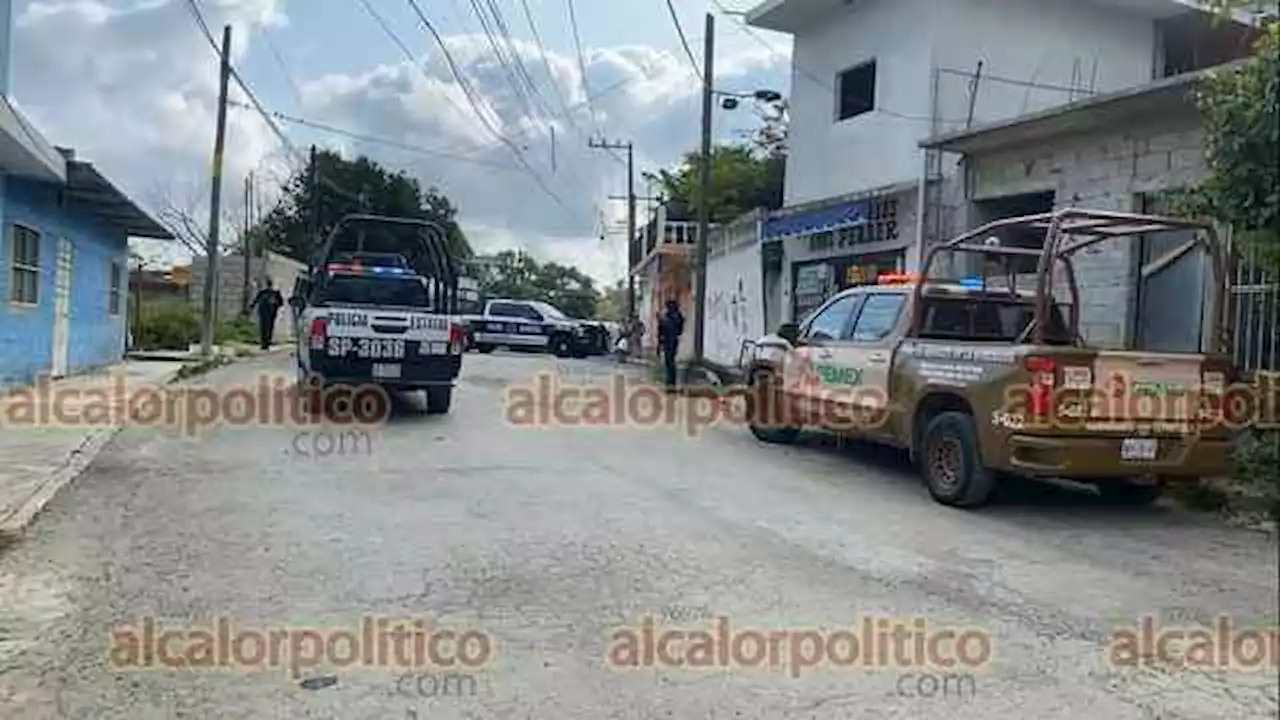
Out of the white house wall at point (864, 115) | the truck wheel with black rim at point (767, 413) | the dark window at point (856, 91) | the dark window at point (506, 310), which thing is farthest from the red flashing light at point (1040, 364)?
the dark window at point (506, 310)

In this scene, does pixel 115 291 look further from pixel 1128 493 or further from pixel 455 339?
pixel 1128 493

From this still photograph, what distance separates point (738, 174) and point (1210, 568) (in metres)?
23.1

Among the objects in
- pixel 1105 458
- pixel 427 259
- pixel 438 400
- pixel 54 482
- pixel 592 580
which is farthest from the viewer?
pixel 427 259

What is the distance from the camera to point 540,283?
290 ft

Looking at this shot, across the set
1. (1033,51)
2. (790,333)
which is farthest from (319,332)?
(1033,51)

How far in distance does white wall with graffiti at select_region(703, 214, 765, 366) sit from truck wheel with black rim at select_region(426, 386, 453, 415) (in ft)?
27.8

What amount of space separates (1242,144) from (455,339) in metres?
10.3

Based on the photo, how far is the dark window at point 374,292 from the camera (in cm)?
1502

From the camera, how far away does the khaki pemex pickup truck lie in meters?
7.41

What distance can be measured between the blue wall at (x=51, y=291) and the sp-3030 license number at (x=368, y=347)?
5.07 meters

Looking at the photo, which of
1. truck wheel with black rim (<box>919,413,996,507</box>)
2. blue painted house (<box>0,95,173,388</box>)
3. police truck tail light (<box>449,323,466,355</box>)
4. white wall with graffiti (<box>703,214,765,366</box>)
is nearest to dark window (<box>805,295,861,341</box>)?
truck wheel with black rim (<box>919,413,996,507</box>)

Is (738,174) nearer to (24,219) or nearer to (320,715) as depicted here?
(24,219)

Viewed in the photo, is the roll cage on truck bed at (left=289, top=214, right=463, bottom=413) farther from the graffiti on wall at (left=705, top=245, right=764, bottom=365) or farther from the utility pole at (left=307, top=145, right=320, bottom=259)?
the utility pole at (left=307, top=145, right=320, bottom=259)

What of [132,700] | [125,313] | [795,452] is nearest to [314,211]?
[125,313]
